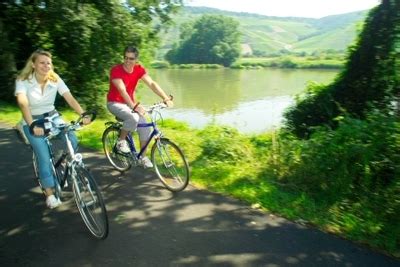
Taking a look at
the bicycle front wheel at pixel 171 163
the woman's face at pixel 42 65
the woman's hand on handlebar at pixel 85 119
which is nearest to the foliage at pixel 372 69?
the bicycle front wheel at pixel 171 163

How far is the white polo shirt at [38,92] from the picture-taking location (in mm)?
4610

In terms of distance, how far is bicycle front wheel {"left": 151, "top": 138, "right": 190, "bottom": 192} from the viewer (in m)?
5.72

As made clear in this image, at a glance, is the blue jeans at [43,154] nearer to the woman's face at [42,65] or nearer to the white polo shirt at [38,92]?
the white polo shirt at [38,92]

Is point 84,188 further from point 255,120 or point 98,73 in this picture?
point 255,120

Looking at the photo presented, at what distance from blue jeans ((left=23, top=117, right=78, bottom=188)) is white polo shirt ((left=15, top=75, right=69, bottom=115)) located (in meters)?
0.22

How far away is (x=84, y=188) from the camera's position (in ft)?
14.5

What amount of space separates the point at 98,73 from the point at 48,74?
12570 millimetres

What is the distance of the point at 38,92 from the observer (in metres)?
4.77

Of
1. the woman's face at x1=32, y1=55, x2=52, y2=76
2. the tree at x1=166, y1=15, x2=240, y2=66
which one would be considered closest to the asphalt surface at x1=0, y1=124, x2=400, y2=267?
the woman's face at x1=32, y1=55, x2=52, y2=76

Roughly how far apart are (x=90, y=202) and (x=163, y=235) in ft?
3.22

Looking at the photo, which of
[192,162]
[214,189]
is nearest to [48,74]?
[214,189]

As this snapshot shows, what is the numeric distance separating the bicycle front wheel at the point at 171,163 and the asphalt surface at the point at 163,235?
0.16 meters

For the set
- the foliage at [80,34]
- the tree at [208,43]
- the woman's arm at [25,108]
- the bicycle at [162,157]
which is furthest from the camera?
the tree at [208,43]

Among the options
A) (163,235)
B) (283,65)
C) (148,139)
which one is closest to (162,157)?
(148,139)
